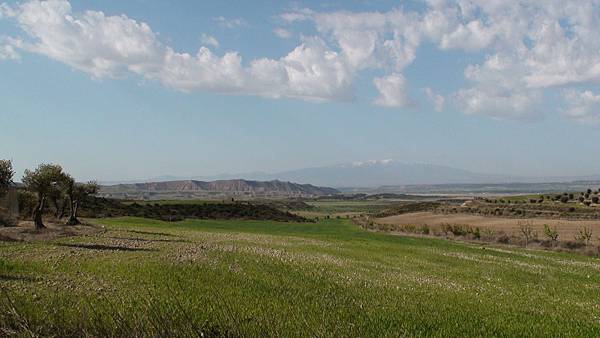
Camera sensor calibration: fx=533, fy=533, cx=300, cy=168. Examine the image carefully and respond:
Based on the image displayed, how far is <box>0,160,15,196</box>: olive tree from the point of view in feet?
117

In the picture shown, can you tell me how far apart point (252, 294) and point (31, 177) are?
130 feet

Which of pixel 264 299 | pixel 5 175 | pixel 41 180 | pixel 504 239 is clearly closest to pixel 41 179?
pixel 41 180

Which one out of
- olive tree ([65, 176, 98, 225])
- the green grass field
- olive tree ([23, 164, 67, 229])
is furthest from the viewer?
olive tree ([65, 176, 98, 225])

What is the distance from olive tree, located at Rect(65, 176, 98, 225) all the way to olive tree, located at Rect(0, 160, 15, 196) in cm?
1787

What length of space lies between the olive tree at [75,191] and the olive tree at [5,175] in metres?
17.9

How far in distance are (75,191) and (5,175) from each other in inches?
1077

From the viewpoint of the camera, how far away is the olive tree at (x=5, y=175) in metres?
35.7

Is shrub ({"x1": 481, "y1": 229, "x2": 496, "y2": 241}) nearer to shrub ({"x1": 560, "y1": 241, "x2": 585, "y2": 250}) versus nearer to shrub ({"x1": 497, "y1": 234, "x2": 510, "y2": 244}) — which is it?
shrub ({"x1": 497, "y1": 234, "x2": 510, "y2": 244})

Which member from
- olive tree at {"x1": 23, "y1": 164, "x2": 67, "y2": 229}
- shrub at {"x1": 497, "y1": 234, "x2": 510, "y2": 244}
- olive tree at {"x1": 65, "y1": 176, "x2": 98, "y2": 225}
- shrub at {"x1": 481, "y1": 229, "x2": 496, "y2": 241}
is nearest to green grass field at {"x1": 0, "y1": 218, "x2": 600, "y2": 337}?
olive tree at {"x1": 23, "y1": 164, "x2": 67, "y2": 229}

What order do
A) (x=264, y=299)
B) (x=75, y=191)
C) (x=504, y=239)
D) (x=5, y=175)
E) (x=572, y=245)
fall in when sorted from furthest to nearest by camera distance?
(x=504, y=239)
(x=75, y=191)
(x=572, y=245)
(x=5, y=175)
(x=264, y=299)

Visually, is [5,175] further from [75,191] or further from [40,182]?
[75,191]

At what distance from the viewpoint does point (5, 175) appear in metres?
35.9

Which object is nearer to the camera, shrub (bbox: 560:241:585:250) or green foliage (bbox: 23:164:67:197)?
green foliage (bbox: 23:164:67:197)

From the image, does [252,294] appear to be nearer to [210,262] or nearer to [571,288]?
[210,262]
